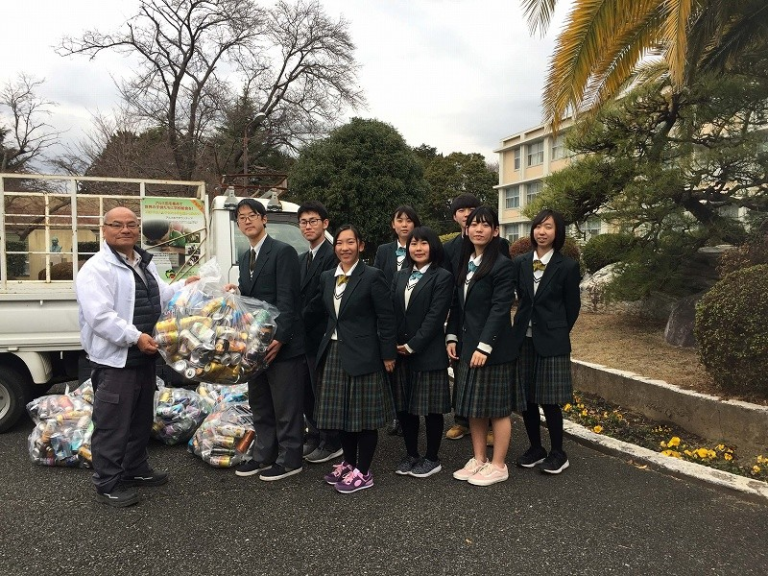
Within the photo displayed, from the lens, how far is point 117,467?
3250 millimetres

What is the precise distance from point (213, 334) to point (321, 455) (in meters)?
1.34

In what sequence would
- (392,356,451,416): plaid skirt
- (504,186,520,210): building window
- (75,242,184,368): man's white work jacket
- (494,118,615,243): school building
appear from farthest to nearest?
(504,186,520,210): building window → (494,118,615,243): school building → (392,356,451,416): plaid skirt → (75,242,184,368): man's white work jacket

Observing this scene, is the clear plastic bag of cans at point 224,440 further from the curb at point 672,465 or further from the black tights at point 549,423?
the curb at point 672,465

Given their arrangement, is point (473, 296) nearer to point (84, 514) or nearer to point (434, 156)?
point (84, 514)

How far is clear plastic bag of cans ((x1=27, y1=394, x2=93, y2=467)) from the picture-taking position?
12.5ft

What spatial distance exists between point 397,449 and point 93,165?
58.5 feet

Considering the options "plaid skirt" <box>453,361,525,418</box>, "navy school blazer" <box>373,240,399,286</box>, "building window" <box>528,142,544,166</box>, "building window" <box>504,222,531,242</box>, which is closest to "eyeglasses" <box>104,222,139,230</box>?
"navy school blazer" <box>373,240,399,286</box>

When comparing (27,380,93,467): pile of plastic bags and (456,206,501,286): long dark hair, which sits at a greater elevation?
(456,206,501,286): long dark hair

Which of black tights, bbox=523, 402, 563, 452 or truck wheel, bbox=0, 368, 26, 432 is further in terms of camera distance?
truck wheel, bbox=0, 368, 26, 432

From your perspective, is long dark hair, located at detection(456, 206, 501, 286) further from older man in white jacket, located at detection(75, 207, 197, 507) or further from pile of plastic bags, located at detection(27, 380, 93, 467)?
pile of plastic bags, located at detection(27, 380, 93, 467)

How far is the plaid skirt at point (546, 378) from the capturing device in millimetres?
3578

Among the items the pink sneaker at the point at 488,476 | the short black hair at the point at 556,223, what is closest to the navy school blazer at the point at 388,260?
the short black hair at the point at 556,223

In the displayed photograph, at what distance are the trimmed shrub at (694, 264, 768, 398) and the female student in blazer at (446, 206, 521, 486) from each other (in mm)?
1671

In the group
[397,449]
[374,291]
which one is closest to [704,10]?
[374,291]
